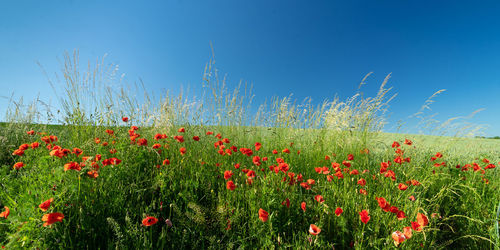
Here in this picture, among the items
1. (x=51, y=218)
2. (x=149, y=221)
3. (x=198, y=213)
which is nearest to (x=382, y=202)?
(x=198, y=213)

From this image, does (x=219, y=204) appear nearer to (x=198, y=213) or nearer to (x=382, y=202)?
(x=198, y=213)

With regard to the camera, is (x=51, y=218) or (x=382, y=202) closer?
(x=51, y=218)

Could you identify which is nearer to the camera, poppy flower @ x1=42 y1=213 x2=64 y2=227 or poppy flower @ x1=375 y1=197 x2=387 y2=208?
poppy flower @ x1=42 y1=213 x2=64 y2=227

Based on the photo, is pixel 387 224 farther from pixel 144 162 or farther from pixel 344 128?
pixel 344 128

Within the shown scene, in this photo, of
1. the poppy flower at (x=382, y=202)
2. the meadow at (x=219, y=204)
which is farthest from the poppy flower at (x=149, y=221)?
the poppy flower at (x=382, y=202)

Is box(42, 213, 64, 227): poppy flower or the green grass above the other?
box(42, 213, 64, 227): poppy flower

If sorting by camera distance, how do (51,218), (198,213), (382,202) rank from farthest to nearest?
(198,213), (382,202), (51,218)

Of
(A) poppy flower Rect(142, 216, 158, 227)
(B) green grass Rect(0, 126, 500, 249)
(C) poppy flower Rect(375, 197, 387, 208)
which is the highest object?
(C) poppy flower Rect(375, 197, 387, 208)

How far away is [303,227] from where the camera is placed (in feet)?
4.65

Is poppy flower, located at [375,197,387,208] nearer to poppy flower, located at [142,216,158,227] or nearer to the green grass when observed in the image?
the green grass

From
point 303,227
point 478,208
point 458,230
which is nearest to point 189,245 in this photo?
point 303,227

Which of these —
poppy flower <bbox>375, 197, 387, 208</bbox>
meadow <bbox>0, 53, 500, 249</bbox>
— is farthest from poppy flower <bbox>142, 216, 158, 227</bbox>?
poppy flower <bbox>375, 197, 387, 208</bbox>

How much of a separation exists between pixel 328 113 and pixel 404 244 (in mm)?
2795

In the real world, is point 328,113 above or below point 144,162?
above
